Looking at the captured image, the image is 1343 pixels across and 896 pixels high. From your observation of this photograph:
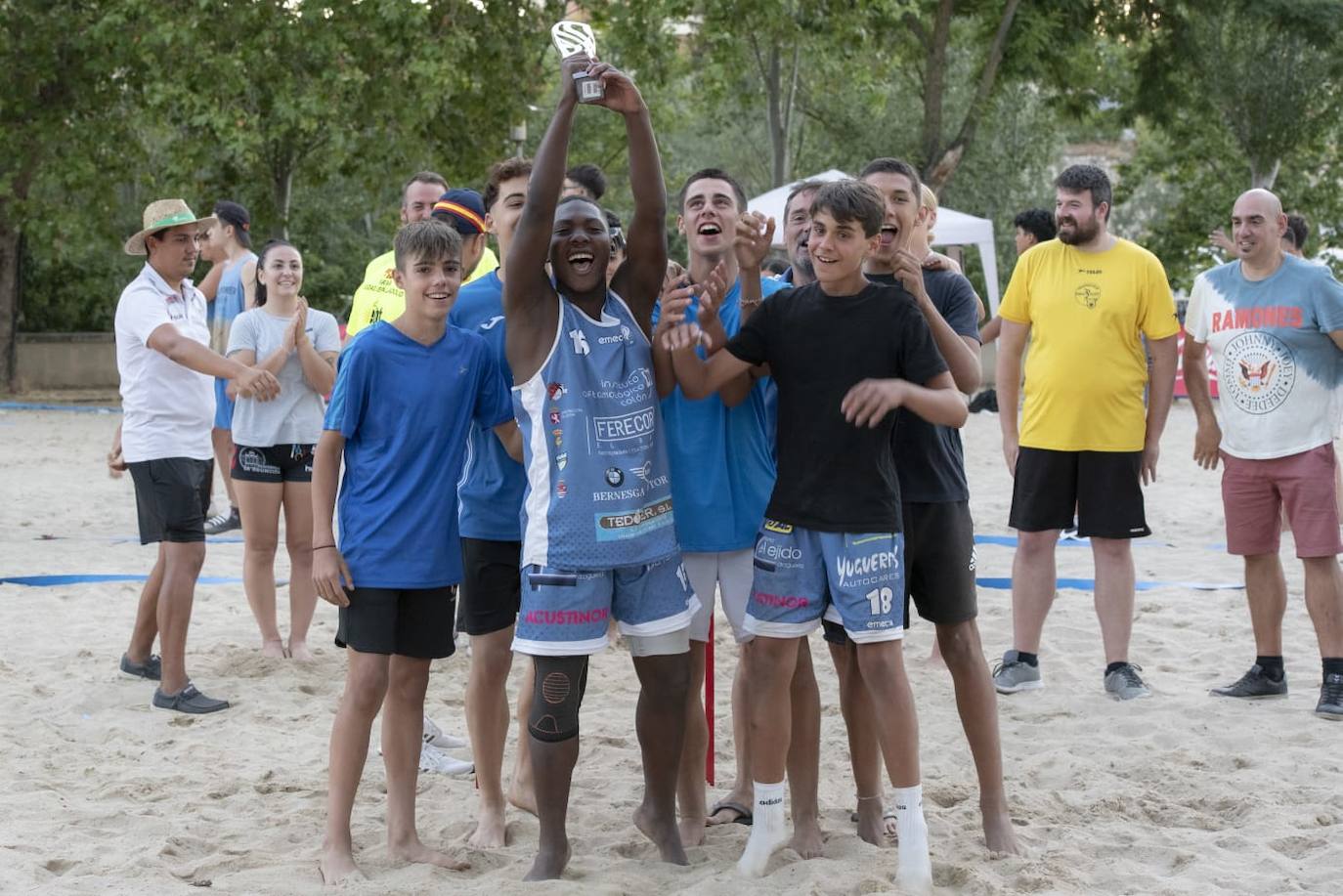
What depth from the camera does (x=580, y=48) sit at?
12.7ft

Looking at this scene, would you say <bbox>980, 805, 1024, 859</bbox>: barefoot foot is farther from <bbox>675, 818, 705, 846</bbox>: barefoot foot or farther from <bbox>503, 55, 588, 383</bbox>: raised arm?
<bbox>503, 55, 588, 383</bbox>: raised arm

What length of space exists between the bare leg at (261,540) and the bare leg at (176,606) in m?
0.44

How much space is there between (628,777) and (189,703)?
6.79 feet

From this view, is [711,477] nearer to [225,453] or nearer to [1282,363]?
[1282,363]

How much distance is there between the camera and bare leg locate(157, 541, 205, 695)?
5.88 meters

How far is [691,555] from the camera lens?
13.9 ft

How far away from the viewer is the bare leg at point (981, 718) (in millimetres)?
4094

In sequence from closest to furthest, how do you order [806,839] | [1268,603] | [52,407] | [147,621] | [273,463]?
[806,839] → [1268,603] → [147,621] → [273,463] → [52,407]

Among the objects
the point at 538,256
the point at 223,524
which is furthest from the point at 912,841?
the point at 223,524

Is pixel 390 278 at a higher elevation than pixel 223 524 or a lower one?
higher

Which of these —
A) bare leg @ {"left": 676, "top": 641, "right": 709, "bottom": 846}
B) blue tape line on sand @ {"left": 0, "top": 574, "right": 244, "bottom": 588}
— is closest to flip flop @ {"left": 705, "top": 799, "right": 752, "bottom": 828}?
bare leg @ {"left": 676, "top": 641, "right": 709, "bottom": 846}

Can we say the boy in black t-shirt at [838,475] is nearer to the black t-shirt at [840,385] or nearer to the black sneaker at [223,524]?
the black t-shirt at [840,385]

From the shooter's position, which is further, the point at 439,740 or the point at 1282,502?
the point at 1282,502

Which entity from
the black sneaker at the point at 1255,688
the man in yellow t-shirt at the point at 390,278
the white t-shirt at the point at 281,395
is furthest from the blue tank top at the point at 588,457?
the black sneaker at the point at 1255,688
